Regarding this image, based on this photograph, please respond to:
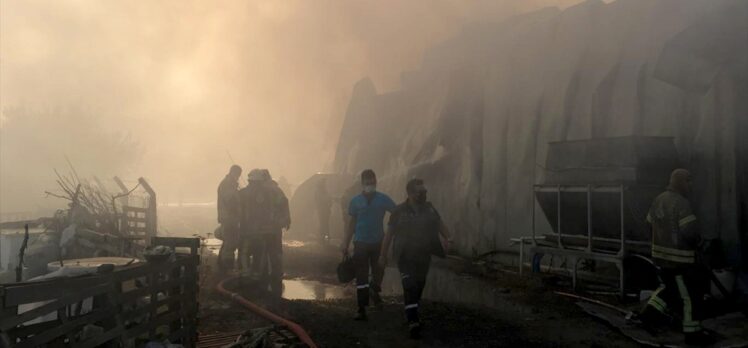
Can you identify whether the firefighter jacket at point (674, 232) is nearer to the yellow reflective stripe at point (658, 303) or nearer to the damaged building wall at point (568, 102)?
the yellow reflective stripe at point (658, 303)

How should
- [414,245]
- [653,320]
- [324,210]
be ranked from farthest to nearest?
1. [324,210]
2. [653,320]
3. [414,245]

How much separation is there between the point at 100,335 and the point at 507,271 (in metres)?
9.86

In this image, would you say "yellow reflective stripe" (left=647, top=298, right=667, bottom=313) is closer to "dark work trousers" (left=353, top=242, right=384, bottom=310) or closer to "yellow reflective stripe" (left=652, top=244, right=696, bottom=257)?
"yellow reflective stripe" (left=652, top=244, right=696, bottom=257)

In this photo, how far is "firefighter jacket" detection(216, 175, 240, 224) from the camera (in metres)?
11.6

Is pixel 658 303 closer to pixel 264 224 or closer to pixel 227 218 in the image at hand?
pixel 264 224

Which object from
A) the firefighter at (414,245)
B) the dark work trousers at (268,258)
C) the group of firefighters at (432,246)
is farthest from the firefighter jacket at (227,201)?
the firefighter at (414,245)

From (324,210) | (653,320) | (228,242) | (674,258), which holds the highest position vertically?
(674,258)

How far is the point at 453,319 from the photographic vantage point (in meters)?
7.23

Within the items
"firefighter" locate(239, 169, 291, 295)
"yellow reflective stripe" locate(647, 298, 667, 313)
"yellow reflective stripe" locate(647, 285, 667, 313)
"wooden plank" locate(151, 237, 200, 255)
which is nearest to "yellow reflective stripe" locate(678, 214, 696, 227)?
"yellow reflective stripe" locate(647, 285, 667, 313)

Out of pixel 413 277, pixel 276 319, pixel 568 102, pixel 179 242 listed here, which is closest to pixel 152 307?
pixel 179 242

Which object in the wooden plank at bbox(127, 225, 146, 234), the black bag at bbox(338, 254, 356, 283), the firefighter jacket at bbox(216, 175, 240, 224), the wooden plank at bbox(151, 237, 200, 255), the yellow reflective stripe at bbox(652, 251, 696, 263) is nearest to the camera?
the wooden plank at bbox(151, 237, 200, 255)

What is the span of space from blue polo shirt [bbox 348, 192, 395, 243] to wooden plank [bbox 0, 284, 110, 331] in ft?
12.3

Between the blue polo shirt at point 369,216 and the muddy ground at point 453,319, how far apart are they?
1.08 metres

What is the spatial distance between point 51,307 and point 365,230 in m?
4.27
